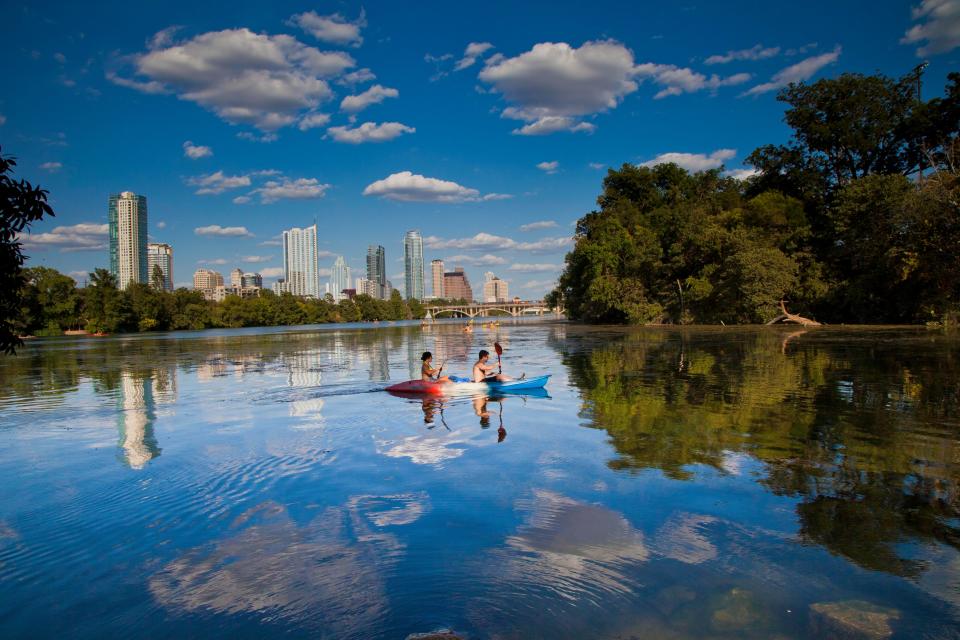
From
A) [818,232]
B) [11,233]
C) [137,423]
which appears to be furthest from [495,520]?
[818,232]

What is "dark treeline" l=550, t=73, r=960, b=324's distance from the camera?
43312mm

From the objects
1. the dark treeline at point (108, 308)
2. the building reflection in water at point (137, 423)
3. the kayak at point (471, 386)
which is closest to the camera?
the building reflection in water at point (137, 423)

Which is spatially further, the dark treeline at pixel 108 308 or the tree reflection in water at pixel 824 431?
the dark treeline at pixel 108 308

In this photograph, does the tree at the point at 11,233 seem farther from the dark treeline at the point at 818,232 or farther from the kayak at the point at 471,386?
the dark treeline at the point at 818,232

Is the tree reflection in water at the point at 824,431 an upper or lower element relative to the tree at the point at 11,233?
lower

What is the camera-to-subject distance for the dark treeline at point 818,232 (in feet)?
142

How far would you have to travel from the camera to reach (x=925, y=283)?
45719mm

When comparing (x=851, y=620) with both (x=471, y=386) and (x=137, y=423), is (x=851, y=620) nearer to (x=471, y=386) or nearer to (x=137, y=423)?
(x=471, y=386)

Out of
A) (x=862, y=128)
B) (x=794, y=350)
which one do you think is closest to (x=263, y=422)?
(x=794, y=350)

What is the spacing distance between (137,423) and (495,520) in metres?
11.4

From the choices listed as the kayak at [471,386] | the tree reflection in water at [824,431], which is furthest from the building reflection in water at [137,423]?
the tree reflection in water at [824,431]

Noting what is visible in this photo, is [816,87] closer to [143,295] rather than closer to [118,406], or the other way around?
[118,406]

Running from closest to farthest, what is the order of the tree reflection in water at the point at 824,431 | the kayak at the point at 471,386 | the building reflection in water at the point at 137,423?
1. the tree reflection in water at the point at 824,431
2. the building reflection in water at the point at 137,423
3. the kayak at the point at 471,386

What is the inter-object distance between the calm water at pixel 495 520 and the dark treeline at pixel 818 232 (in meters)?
34.3
